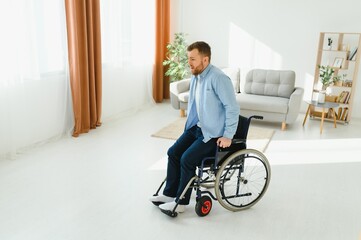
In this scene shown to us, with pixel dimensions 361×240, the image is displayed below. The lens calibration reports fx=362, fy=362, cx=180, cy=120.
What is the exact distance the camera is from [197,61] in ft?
7.89

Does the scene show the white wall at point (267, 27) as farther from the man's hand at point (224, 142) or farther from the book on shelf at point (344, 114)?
the man's hand at point (224, 142)

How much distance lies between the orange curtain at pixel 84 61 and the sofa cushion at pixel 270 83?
221 cm

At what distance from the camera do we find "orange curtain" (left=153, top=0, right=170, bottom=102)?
19.5 feet

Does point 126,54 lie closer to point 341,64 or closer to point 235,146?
point 341,64

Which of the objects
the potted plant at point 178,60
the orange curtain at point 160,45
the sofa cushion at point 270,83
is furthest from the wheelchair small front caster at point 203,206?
the orange curtain at point 160,45

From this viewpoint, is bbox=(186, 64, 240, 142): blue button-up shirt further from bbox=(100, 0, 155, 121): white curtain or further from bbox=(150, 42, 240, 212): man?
bbox=(100, 0, 155, 121): white curtain

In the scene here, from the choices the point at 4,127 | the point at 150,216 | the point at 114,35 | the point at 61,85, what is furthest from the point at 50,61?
the point at 150,216

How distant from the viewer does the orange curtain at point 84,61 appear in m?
4.03

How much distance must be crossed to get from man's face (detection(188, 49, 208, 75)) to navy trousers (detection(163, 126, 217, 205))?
1.42ft

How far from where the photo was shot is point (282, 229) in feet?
7.98

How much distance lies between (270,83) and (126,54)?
2146 millimetres

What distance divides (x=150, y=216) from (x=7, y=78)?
2.01 m

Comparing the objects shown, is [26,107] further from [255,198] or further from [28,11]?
[255,198]

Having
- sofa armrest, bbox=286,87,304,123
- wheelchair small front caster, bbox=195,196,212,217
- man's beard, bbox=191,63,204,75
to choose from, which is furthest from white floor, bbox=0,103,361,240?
man's beard, bbox=191,63,204,75
